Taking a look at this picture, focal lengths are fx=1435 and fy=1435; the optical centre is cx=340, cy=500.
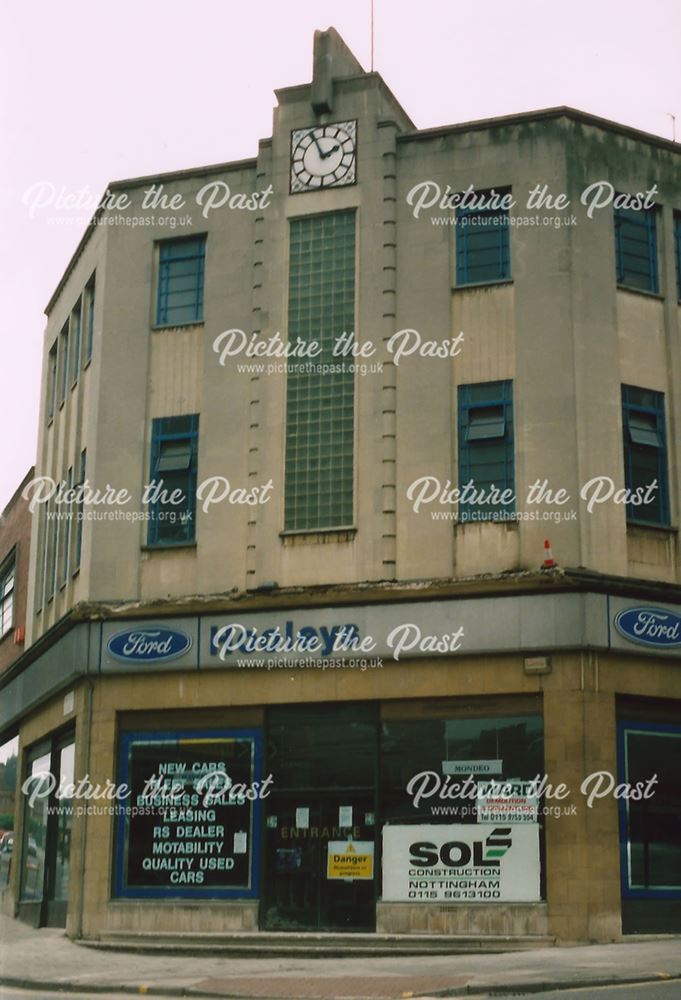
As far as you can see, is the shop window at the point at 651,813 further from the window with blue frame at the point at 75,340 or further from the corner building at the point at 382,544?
the window with blue frame at the point at 75,340

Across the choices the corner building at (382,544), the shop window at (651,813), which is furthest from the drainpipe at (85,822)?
the shop window at (651,813)

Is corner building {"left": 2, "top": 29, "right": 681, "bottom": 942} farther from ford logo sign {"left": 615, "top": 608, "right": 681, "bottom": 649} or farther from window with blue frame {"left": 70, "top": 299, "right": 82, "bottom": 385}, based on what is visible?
window with blue frame {"left": 70, "top": 299, "right": 82, "bottom": 385}

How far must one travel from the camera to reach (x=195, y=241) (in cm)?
2522

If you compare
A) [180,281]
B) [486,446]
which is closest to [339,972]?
[486,446]

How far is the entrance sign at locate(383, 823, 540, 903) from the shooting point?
20688mm

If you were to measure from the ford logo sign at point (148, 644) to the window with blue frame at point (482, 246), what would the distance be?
288 inches

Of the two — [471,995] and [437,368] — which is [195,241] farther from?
[471,995]

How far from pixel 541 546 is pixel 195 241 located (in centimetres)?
847

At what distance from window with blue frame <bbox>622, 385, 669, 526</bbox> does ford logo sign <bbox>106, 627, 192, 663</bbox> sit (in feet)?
24.4

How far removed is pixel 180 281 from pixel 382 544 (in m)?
6.33

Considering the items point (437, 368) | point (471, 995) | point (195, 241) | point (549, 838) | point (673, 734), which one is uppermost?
point (195, 241)

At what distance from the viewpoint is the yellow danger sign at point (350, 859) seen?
21.5m

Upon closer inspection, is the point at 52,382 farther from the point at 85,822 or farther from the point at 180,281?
the point at 85,822

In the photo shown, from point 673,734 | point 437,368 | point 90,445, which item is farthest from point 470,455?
point 90,445
